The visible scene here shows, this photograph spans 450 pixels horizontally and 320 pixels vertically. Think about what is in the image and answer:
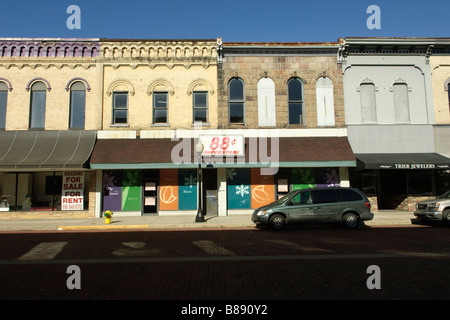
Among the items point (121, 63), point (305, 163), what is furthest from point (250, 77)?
point (121, 63)

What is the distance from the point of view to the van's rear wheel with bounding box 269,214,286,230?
11.9 meters

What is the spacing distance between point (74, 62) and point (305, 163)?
45.7 feet

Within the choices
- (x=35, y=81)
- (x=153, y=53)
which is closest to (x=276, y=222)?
(x=153, y=53)

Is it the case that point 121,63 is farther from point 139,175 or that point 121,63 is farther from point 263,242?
point 263,242

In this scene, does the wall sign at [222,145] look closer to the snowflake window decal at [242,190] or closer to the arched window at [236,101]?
the arched window at [236,101]

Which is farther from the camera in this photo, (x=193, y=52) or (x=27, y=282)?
(x=193, y=52)

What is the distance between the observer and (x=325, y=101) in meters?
17.6

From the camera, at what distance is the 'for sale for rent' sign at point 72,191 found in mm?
16562

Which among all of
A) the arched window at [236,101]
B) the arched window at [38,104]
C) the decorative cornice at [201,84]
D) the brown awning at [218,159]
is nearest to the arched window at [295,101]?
the brown awning at [218,159]

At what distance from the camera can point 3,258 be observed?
7.61 meters

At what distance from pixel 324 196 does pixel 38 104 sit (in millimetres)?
15814

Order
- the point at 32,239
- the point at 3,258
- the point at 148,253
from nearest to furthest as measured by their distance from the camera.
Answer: the point at 3,258
the point at 148,253
the point at 32,239

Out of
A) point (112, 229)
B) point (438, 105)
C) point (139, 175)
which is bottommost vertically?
point (112, 229)

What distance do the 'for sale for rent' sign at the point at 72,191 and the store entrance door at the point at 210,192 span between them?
6.67m
